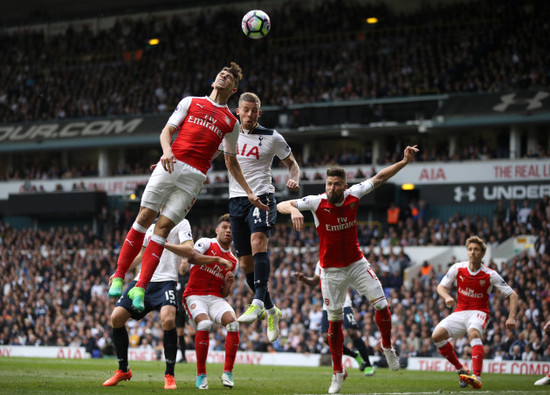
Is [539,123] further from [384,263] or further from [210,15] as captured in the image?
[210,15]

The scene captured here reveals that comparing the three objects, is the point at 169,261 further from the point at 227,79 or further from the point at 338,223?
the point at 227,79

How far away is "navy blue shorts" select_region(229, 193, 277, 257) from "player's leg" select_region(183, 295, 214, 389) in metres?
1.35

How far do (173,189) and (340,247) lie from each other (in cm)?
263

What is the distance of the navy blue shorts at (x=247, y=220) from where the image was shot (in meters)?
12.0

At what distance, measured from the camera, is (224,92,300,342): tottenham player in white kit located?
11977mm

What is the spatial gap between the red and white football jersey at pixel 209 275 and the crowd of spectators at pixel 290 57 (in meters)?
23.3

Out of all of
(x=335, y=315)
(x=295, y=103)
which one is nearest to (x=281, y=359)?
(x=335, y=315)

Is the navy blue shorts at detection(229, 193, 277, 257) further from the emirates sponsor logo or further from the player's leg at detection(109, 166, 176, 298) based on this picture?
the emirates sponsor logo

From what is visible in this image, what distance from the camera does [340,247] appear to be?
460 inches

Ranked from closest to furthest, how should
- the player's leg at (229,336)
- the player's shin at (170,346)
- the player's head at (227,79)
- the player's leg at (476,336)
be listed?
1. the player's head at (227,79)
2. the player's shin at (170,346)
3. the player's leg at (229,336)
4. the player's leg at (476,336)

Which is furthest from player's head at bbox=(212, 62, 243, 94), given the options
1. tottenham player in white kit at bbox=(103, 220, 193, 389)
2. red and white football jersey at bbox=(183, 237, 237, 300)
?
red and white football jersey at bbox=(183, 237, 237, 300)

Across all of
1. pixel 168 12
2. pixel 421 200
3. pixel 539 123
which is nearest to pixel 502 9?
pixel 539 123

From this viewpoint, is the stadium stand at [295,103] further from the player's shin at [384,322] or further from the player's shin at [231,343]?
the player's shin at [231,343]

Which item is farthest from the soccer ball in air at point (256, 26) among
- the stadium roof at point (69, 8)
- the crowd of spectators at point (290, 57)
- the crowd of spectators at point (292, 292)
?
the stadium roof at point (69, 8)
